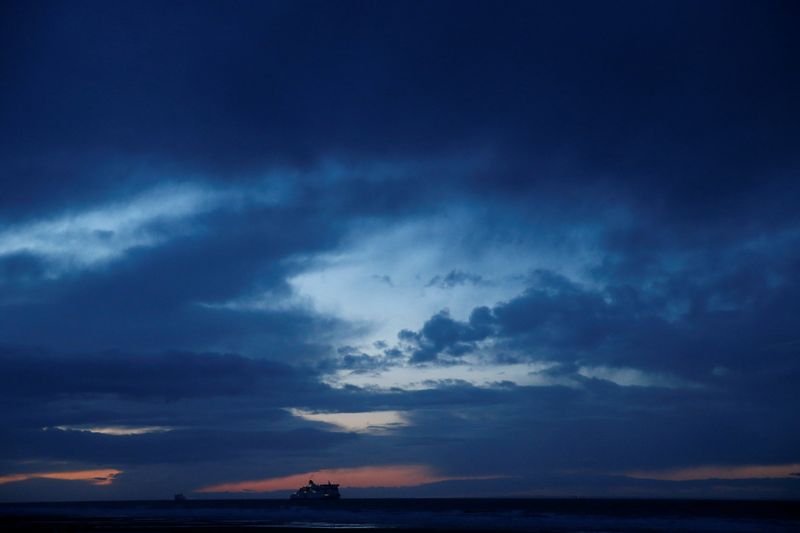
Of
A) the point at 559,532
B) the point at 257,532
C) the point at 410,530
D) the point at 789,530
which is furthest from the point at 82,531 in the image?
the point at 789,530

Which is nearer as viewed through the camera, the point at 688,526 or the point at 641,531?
the point at 641,531

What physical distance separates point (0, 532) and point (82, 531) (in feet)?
25.6

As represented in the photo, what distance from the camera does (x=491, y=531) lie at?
74.7 metres

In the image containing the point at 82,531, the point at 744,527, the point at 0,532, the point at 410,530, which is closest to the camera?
the point at 0,532

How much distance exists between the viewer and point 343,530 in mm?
75562

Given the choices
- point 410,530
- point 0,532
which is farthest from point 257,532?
point 0,532

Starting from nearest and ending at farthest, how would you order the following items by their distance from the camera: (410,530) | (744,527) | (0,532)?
1. (0,532)
2. (410,530)
3. (744,527)

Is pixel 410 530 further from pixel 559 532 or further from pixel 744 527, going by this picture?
pixel 744 527

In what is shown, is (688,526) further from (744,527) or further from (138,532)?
(138,532)

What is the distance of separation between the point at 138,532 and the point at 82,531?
20.5ft

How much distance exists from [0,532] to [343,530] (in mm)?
35638

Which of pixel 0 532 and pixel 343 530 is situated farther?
pixel 343 530

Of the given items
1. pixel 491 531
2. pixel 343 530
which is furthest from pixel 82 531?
pixel 491 531

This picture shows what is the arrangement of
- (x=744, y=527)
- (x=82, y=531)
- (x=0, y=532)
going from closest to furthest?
(x=0, y=532) → (x=82, y=531) → (x=744, y=527)
